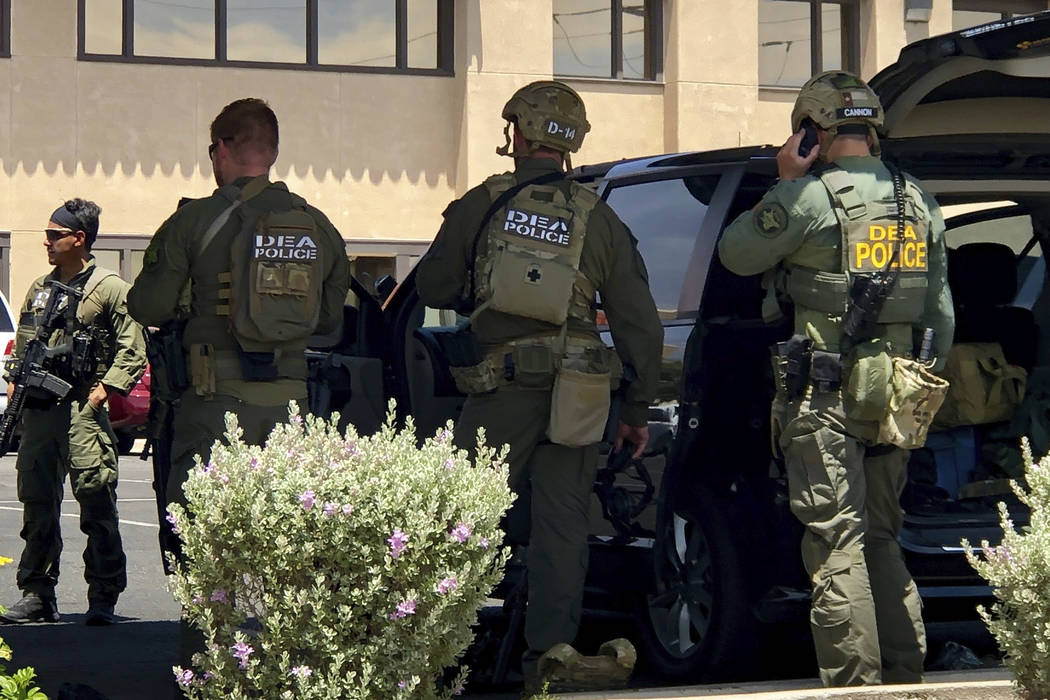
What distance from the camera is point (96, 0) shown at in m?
21.3

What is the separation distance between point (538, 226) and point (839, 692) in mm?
1710

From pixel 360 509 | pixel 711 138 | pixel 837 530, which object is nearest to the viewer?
pixel 360 509

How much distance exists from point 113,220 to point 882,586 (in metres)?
16.8

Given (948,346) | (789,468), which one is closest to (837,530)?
(789,468)

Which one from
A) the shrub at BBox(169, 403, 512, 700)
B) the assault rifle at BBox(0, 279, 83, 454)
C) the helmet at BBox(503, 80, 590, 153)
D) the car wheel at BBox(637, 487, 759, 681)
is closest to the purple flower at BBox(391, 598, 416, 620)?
the shrub at BBox(169, 403, 512, 700)

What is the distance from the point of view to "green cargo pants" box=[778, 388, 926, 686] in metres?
5.21

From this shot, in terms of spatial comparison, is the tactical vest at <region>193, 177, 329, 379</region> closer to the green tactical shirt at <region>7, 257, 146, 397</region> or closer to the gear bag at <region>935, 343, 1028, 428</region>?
the green tactical shirt at <region>7, 257, 146, 397</region>

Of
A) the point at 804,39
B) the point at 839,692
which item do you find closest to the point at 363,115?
the point at 804,39

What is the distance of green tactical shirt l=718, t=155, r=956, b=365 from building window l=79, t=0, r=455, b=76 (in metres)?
16.9

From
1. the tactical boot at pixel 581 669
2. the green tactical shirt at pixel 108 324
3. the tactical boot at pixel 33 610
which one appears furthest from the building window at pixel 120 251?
the tactical boot at pixel 581 669

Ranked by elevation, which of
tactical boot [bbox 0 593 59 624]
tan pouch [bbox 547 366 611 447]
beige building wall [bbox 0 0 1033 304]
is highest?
beige building wall [bbox 0 0 1033 304]

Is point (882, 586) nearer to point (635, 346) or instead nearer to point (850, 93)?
point (635, 346)

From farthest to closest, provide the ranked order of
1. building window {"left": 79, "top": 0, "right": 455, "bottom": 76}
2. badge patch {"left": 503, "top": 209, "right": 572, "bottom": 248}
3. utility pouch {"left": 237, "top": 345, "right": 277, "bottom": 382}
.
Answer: building window {"left": 79, "top": 0, "right": 455, "bottom": 76}, utility pouch {"left": 237, "top": 345, "right": 277, "bottom": 382}, badge patch {"left": 503, "top": 209, "right": 572, "bottom": 248}

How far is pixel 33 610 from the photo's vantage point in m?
7.74
